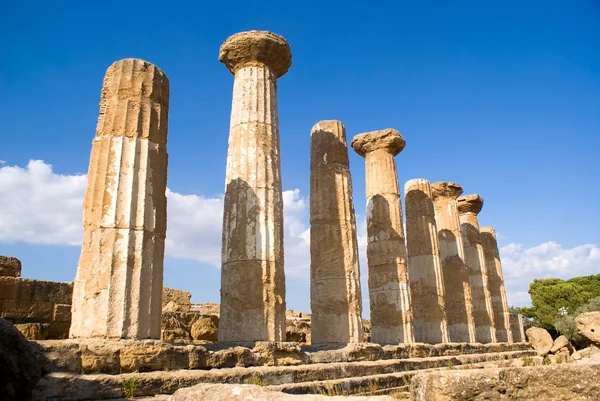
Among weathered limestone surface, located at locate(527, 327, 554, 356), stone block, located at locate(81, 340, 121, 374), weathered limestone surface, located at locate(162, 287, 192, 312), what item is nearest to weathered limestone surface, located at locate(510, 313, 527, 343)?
weathered limestone surface, located at locate(527, 327, 554, 356)

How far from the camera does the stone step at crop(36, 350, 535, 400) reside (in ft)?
18.2

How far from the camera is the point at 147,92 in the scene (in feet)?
26.1

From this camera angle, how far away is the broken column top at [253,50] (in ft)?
36.0

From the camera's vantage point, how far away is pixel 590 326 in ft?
51.3

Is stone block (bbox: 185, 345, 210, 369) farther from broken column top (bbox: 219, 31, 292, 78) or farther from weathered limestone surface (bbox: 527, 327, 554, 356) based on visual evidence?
weathered limestone surface (bbox: 527, 327, 554, 356)

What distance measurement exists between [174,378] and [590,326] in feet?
46.5

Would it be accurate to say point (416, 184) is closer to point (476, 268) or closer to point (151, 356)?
point (476, 268)

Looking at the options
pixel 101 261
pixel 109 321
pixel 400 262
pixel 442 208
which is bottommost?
pixel 109 321

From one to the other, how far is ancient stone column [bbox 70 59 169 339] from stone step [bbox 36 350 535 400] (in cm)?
81

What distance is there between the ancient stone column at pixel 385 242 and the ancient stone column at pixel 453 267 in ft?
19.2

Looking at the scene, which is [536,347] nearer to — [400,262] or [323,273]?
[400,262]

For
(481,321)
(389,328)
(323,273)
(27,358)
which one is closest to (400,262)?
(389,328)

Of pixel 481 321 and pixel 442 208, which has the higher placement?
pixel 442 208

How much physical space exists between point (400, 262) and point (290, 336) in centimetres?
424
